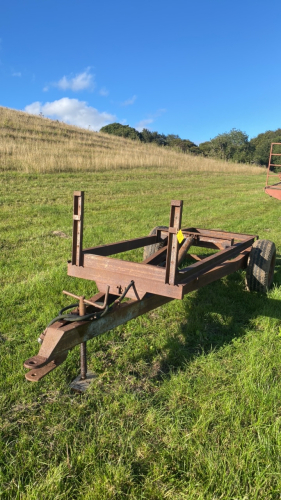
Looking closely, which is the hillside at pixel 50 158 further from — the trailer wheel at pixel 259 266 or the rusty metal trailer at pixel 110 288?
the rusty metal trailer at pixel 110 288

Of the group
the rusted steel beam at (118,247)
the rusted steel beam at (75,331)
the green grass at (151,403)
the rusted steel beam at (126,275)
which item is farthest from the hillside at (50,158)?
the rusted steel beam at (75,331)

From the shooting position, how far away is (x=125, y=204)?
1070 cm

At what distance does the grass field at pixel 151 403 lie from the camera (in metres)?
1.79

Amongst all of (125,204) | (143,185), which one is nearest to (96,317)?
(125,204)

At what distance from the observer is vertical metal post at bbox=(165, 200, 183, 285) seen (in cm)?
238

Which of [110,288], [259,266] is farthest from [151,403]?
[259,266]

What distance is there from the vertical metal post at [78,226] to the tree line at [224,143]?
54.0m

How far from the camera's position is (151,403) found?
237 centimetres

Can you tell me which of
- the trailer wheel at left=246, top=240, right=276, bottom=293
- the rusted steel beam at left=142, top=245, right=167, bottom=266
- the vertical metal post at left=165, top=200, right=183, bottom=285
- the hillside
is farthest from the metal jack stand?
the hillside

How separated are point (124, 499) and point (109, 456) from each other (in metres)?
0.24

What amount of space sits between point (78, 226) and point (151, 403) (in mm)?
1428

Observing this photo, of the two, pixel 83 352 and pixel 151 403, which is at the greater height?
pixel 83 352

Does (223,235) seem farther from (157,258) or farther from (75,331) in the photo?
(75,331)

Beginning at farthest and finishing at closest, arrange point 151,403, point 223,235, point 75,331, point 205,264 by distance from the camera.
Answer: point 223,235 → point 205,264 → point 151,403 → point 75,331
